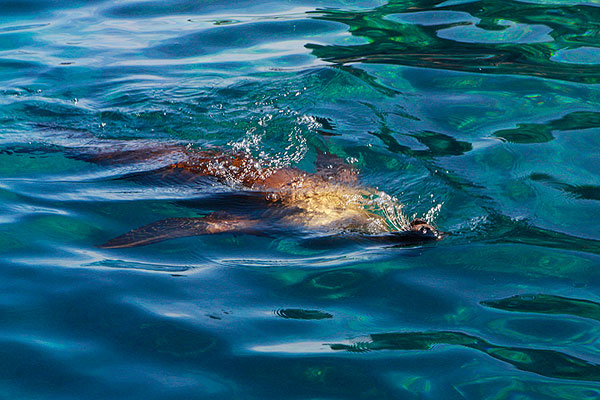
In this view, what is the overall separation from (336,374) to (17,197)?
339 centimetres

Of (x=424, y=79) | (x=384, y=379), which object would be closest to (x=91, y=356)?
(x=384, y=379)

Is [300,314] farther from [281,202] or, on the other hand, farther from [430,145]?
[430,145]

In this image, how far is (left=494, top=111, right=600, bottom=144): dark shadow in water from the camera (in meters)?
6.32

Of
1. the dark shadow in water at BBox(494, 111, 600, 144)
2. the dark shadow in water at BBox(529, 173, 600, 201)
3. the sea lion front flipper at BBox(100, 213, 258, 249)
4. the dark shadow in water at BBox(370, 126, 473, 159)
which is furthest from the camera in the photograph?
the dark shadow in water at BBox(494, 111, 600, 144)

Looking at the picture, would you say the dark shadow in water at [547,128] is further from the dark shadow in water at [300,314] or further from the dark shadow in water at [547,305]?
the dark shadow in water at [300,314]

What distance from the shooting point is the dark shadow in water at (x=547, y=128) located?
632 centimetres

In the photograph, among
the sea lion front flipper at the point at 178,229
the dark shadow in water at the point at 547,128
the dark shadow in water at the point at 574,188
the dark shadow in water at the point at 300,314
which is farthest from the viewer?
the dark shadow in water at the point at 547,128

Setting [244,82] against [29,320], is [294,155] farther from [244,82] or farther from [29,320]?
[29,320]

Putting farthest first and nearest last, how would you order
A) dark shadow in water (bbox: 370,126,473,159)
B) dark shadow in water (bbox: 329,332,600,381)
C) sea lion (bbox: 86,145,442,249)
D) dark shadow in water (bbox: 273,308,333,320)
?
dark shadow in water (bbox: 370,126,473,159)
sea lion (bbox: 86,145,442,249)
dark shadow in water (bbox: 273,308,333,320)
dark shadow in water (bbox: 329,332,600,381)

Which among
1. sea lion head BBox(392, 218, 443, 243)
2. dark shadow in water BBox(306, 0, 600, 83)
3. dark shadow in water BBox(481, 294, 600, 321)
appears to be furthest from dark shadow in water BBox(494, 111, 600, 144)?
dark shadow in water BBox(481, 294, 600, 321)

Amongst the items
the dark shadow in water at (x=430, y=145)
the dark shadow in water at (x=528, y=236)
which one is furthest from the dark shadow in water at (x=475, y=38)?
the dark shadow in water at (x=528, y=236)

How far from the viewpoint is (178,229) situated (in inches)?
183

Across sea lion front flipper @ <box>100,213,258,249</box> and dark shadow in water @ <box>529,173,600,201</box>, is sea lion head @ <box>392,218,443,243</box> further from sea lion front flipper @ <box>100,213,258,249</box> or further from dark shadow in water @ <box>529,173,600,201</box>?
dark shadow in water @ <box>529,173,600,201</box>

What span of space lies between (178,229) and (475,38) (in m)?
6.21
